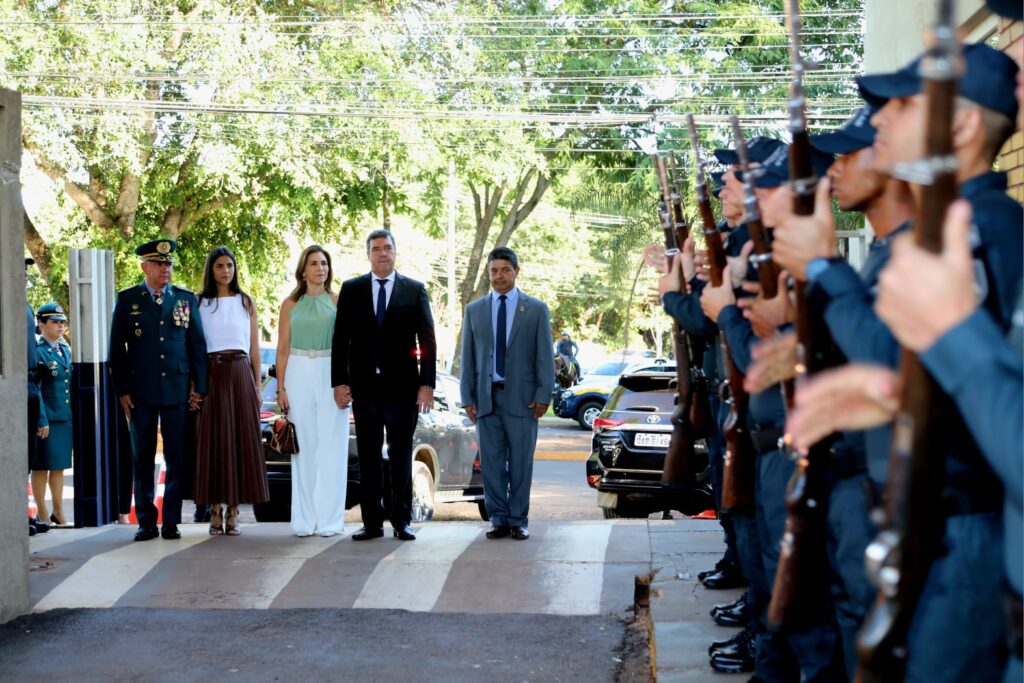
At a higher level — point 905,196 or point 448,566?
point 905,196

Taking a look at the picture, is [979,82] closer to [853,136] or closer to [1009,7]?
[1009,7]

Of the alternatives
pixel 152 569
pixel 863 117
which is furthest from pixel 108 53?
pixel 863 117

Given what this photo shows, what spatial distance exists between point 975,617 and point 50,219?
2497 centimetres

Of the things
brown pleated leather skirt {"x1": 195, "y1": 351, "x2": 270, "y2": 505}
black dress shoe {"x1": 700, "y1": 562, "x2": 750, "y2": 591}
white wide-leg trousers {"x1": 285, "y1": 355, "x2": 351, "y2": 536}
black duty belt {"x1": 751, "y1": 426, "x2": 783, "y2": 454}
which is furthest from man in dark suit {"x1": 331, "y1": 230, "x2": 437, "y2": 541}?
black duty belt {"x1": 751, "y1": 426, "x2": 783, "y2": 454}

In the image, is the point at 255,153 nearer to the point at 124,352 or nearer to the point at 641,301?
the point at 124,352

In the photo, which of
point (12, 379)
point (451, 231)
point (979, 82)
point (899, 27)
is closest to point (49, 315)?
point (12, 379)

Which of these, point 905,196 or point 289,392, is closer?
point 905,196

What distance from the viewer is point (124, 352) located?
935cm

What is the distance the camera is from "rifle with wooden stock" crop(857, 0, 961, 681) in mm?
1945

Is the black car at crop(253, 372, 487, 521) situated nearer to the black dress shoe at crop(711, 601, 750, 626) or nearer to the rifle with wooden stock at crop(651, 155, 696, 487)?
the rifle with wooden stock at crop(651, 155, 696, 487)

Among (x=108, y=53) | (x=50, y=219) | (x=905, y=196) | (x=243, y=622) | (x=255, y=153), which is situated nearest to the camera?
(x=905, y=196)

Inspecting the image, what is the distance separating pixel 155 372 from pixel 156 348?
0.18 metres

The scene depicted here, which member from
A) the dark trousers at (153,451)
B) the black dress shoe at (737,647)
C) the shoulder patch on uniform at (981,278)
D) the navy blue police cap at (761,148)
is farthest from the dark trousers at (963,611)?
the dark trousers at (153,451)

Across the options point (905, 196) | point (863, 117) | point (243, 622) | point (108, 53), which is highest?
point (108, 53)
